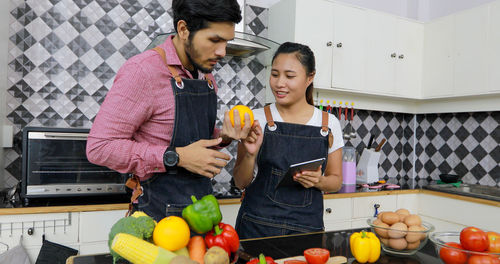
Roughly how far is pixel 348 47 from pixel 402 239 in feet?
6.26

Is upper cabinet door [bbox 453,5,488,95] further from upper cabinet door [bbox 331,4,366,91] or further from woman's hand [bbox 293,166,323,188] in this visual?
woman's hand [bbox 293,166,323,188]

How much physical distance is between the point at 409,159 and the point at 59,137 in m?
2.98

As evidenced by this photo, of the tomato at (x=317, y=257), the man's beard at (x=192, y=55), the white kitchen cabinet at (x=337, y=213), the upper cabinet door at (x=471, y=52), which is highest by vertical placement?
the upper cabinet door at (x=471, y=52)

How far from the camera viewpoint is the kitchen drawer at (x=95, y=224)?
1796 mm

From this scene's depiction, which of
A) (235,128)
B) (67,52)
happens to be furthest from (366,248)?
(67,52)

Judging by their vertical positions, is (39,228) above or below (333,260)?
below

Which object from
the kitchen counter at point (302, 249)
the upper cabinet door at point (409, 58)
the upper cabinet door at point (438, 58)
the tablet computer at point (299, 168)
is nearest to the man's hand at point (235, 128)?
the tablet computer at point (299, 168)

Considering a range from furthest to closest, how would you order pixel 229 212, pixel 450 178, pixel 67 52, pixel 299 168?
pixel 450 178 → pixel 67 52 → pixel 229 212 → pixel 299 168

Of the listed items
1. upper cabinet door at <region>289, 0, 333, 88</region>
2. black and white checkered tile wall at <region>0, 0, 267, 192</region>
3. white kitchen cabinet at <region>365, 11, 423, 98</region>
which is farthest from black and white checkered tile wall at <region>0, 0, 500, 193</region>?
white kitchen cabinet at <region>365, 11, 423, 98</region>

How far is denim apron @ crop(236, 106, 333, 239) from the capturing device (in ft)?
4.84

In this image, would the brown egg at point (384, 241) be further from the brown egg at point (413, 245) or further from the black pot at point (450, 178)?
the black pot at point (450, 178)

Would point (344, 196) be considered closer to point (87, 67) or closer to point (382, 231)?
point (382, 231)

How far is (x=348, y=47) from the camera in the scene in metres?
2.65

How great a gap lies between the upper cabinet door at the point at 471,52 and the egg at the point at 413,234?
2029 mm
